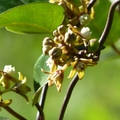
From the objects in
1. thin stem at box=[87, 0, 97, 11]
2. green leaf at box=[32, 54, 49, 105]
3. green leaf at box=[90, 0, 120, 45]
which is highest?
thin stem at box=[87, 0, 97, 11]

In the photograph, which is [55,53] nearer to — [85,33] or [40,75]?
[85,33]

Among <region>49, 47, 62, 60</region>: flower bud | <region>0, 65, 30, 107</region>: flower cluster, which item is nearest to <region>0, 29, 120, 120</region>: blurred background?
<region>0, 65, 30, 107</region>: flower cluster

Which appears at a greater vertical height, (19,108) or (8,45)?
(8,45)

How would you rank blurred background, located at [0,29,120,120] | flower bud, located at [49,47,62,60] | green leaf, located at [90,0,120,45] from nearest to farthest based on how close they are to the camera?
flower bud, located at [49,47,62,60] < green leaf, located at [90,0,120,45] < blurred background, located at [0,29,120,120]

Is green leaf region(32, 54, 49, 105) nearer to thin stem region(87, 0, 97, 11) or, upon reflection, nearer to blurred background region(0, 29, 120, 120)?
thin stem region(87, 0, 97, 11)

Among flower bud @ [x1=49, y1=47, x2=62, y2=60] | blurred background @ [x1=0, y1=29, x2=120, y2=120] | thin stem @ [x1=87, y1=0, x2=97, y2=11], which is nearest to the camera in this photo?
flower bud @ [x1=49, y1=47, x2=62, y2=60]

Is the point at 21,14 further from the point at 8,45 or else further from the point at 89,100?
the point at 8,45

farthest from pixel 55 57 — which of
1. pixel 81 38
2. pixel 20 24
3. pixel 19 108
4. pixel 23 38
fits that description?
pixel 23 38

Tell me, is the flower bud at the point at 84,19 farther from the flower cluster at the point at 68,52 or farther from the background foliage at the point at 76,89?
the background foliage at the point at 76,89
